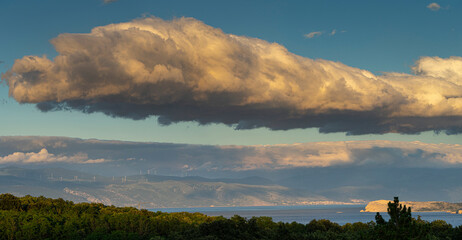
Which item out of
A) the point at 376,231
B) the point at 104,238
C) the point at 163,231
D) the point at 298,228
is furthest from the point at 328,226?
the point at 376,231

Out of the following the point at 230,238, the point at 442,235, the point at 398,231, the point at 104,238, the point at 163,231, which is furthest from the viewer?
the point at 163,231

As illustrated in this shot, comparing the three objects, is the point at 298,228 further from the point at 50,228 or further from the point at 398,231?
the point at 398,231

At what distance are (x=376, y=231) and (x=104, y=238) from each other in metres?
76.7

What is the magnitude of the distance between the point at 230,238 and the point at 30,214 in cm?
7459

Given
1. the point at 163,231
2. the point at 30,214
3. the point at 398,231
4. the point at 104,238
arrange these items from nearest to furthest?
the point at 398,231 < the point at 104,238 < the point at 163,231 < the point at 30,214

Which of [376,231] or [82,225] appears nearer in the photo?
[376,231]

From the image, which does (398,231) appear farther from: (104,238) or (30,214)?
(30,214)

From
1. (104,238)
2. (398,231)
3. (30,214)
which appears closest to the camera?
(398,231)

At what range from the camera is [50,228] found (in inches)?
5940

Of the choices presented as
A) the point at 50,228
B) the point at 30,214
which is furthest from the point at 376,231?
the point at 30,214

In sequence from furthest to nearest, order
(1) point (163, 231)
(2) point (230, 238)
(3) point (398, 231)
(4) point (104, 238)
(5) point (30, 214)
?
(5) point (30, 214)
(1) point (163, 231)
(4) point (104, 238)
(2) point (230, 238)
(3) point (398, 231)

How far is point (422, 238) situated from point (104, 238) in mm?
80273

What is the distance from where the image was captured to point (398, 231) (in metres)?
67.2

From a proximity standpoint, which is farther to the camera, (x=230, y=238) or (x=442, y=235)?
(x=442, y=235)
